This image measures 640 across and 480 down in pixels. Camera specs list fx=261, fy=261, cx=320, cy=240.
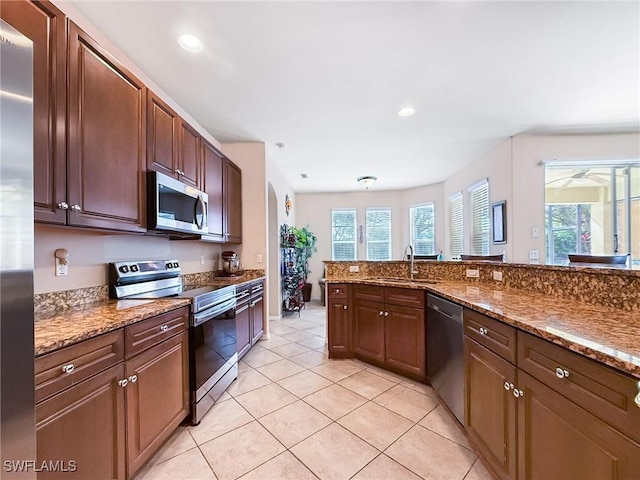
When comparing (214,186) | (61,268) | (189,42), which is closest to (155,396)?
(61,268)

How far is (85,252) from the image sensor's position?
5.64 feet

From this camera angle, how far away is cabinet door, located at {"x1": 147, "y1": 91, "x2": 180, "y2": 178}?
1920 mm

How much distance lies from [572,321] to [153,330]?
6.76ft

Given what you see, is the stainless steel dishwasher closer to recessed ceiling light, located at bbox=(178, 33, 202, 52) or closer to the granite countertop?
the granite countertop

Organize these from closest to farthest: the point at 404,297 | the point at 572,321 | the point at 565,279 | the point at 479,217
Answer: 1. the point at 572,321
2. the point at 565,279
3. the point at 404,297
4. the point at 479,217

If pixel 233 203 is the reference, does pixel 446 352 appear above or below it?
Result: below

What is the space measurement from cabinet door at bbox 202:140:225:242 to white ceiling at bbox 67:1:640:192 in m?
0.44

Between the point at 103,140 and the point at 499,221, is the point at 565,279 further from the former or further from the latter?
the point at 103,140

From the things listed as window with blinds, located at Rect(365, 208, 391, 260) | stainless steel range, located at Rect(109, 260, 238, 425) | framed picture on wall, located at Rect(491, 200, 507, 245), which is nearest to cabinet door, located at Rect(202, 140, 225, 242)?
stainless steel range, located at Rect(109, 260, 238, 425)

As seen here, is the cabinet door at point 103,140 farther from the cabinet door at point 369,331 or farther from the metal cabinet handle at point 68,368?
the cabinet door at point 369,331

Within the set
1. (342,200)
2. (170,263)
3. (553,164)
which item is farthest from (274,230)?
(553,164)

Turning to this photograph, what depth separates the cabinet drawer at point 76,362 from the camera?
921 mm

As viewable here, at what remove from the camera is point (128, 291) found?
1.92 meters

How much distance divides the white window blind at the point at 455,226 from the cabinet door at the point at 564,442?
15.3 ft
